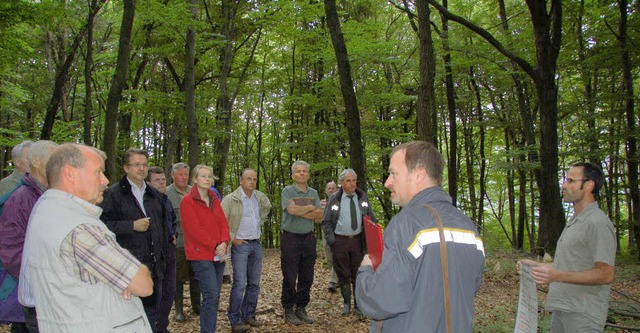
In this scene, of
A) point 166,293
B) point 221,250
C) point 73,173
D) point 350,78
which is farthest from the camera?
point 350,78

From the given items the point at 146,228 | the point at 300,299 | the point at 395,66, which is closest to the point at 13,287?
the point at 146,228

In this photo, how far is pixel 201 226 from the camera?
503cm

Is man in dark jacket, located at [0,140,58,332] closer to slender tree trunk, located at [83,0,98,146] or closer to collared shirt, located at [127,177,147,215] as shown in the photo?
collared shirt, located at [127,177,147,215]

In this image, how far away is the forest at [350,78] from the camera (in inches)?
321

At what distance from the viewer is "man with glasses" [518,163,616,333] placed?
2.80 meters

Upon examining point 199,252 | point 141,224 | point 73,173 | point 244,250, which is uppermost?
point 73,173

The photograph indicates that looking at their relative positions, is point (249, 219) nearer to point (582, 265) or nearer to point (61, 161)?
point (61, 161)

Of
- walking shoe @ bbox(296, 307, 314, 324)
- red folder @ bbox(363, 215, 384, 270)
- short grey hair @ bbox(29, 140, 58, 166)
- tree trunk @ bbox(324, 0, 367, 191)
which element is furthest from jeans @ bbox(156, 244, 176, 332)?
tree trunk @ bbox(324, 0, 367, 191)

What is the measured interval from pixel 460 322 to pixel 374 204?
703 inches

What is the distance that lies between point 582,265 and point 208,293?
3737 millimetres

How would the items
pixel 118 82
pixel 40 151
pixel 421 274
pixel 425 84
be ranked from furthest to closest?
pixel 118 82
pixel 425 84
pixel 40 151
pixel 421 274

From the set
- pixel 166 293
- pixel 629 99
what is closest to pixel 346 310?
pixel 166 293

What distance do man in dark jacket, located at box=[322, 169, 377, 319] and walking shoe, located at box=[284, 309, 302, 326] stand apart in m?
0.85

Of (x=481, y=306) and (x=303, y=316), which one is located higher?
(x=303, y=316)
